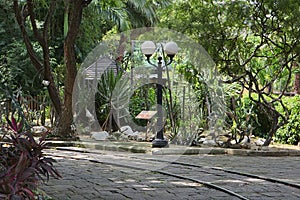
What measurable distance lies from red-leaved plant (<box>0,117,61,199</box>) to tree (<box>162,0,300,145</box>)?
825 centimetres

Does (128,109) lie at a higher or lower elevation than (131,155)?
higher

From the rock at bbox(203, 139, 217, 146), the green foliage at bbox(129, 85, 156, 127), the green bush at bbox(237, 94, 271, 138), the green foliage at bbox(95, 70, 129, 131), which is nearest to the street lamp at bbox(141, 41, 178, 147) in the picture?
the rock at bbox(203, 139, 217, 146)

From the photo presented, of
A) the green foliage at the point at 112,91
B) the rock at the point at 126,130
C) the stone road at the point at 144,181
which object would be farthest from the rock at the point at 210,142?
the green foliage at the point at 112,91

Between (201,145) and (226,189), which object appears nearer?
(226,189)

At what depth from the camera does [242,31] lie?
13.5 metres

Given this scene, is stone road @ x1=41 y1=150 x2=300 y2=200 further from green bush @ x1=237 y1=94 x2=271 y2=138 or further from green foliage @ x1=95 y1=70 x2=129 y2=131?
green foliage @ x1=95 y1=70 x2=129 y2=131

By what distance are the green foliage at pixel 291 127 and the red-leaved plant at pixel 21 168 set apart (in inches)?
382

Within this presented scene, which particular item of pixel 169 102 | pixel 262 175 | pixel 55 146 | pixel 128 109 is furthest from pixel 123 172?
pixel 128 109

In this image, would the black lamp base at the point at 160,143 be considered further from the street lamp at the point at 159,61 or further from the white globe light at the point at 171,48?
the white globe light at the point at 171,48

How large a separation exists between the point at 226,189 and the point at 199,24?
6.28 metres

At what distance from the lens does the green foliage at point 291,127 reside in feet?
45.9

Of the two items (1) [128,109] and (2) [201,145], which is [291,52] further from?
(1) [128,109]

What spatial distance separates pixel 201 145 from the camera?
13.7 metres

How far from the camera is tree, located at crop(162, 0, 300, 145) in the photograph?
42.1 ft
